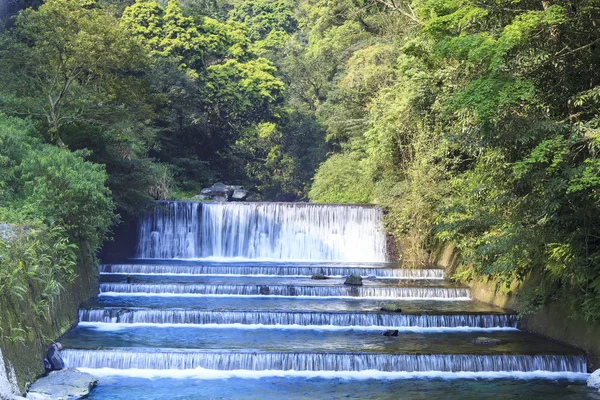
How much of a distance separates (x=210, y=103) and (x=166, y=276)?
1956 cm

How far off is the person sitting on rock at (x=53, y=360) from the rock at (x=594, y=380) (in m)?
8.20

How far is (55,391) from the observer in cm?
961

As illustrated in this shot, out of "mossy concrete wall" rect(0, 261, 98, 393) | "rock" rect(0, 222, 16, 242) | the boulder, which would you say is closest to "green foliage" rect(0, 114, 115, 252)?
"rock" rect(0, 222, 16, 242)

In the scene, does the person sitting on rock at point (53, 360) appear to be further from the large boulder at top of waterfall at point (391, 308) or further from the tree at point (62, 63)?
the tree at point (62, 63)

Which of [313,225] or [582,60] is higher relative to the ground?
[582,60]

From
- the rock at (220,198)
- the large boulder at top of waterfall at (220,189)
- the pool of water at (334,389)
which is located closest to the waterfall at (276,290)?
the pool of water at (334,389)

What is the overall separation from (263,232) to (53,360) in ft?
45.7

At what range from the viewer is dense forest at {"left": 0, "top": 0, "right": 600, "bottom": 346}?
9852mm

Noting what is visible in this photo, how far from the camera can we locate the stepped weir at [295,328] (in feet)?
36.4

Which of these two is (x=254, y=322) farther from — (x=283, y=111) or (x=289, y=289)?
(x=283, y=111)

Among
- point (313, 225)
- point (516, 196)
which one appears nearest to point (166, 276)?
point (313, 225)

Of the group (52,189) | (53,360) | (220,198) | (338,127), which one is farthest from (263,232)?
(53,360)

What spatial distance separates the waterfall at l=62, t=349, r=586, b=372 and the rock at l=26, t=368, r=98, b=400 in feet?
2.27

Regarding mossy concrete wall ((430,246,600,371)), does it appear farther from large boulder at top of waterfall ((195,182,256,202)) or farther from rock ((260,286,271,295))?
large boulder at top of waterfall ((195,182,256,202))
